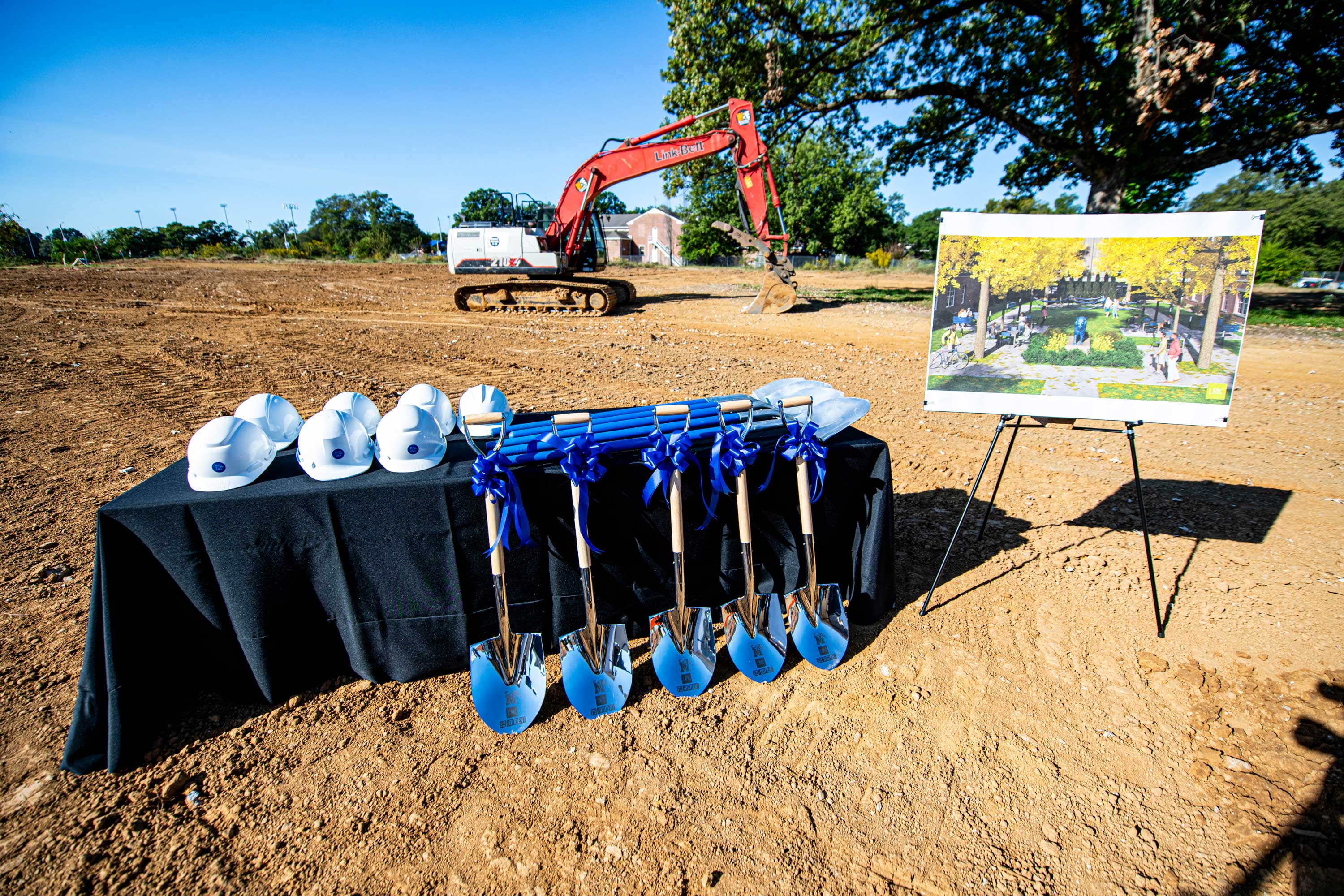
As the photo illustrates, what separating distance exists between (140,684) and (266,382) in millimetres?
6352

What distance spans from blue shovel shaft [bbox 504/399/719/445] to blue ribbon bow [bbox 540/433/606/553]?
0.09m

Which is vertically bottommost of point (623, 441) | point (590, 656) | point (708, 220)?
point (590, 656)

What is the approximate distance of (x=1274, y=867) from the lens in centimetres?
203

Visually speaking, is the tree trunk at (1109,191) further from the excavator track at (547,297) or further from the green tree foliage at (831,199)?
the green tree foliage at (831,199)

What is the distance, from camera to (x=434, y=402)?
303cm

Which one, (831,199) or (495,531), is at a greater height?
(831,199)

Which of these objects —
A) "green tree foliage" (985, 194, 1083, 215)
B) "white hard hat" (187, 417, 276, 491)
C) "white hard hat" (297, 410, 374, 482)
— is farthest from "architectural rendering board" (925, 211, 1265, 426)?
"green tree foliage" (985, 194, 1083, 215)

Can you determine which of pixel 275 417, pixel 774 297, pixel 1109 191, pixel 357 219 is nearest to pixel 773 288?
pixel 774 297

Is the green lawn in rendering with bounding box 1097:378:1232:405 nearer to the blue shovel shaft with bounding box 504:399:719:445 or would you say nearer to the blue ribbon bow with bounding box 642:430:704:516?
the blue shovel shaft with bounding box 504:399:719:445

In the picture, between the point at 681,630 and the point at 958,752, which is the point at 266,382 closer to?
the point at 681,630

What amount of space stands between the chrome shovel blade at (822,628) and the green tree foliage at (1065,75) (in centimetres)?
Answer: 1253

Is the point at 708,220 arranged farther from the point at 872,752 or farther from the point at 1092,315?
the point at 872,752

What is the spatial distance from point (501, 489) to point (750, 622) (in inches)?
54.9

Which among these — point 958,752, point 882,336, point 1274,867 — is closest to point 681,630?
point 958,752
